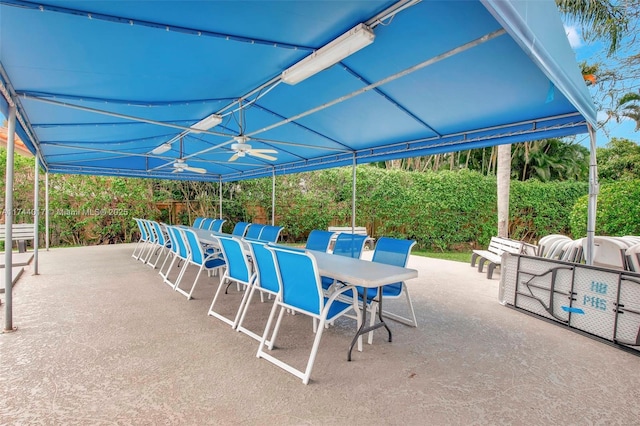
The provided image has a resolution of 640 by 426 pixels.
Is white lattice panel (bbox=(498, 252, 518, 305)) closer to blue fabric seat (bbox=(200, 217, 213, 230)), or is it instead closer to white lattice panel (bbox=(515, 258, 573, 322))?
white lattice panel (bbox=(515, 258, 573, 322))

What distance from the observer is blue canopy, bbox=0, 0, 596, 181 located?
2.12 metres

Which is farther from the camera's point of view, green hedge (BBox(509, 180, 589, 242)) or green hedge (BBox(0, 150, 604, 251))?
green hedge (BBox(509, 180, 589, 242))

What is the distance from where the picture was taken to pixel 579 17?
858 cm

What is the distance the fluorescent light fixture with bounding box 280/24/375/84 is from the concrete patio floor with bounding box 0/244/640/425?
2420 mm

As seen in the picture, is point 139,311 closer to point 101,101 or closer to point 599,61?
point 101,101

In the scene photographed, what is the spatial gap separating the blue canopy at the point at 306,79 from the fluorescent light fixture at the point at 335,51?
74 millimetres

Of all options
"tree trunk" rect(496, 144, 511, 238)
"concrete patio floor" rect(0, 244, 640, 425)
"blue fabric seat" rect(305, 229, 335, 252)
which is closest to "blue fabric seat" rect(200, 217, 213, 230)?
"concrete patio floor" rect(0, 244, 640, 425)

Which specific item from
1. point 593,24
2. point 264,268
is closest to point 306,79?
point 264,268

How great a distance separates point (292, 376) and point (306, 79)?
279cm

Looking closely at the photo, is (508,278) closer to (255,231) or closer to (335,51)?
(335,51)

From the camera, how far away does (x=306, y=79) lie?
133 inches

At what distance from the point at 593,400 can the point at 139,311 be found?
4.27 m

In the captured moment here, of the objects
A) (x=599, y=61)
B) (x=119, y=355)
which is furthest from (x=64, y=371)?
(x=599, y=61)

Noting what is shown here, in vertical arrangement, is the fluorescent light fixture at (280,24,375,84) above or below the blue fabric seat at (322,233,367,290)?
above
